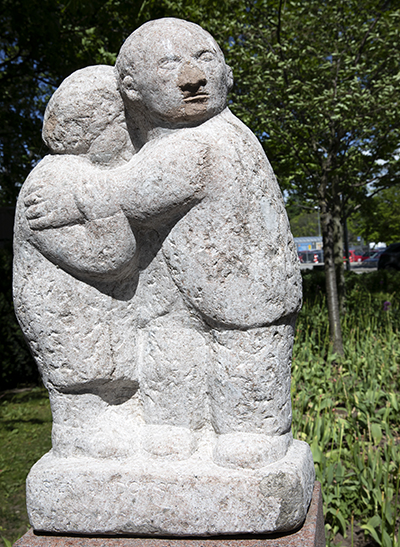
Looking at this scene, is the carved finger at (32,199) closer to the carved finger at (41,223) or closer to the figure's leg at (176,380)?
the carved finger at (41,223)

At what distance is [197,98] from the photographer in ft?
5.88

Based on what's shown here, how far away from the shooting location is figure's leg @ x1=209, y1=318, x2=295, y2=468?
70.9 inches

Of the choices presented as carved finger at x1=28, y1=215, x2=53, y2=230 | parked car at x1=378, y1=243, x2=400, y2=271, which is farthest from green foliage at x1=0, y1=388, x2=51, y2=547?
parked car at x1=378, y1=243, x2=400, y2=271

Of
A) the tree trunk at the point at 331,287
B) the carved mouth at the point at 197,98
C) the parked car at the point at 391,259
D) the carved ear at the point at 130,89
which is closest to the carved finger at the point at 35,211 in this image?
the carved ear at the point at 130,89

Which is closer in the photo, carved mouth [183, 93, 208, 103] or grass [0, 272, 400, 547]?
Result: carved mouth [183, 93, 208, 103]

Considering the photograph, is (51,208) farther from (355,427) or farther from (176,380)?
(355,427)

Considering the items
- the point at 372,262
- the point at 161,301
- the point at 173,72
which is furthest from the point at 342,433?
the point at 372,262

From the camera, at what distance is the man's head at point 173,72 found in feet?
5.78

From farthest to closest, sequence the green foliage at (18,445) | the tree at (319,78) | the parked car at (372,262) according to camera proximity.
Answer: the parked car at (372,262), the tree at (319,78), the green foliage at (18,445)

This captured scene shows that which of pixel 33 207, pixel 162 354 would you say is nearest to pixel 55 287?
pixel 33 207

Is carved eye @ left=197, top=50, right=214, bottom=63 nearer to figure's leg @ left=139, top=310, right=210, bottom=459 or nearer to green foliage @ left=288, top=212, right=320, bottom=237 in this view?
figure's leg @ left=139, top=310, right=210, bottom=459

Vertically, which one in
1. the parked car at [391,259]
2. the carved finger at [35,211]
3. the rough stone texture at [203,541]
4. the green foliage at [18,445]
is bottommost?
the green foliage at [18,445]

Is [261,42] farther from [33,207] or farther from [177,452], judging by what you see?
[177,452]

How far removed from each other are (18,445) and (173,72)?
13.8ft
